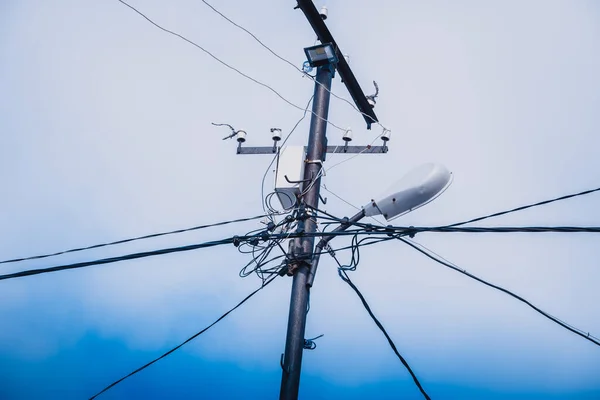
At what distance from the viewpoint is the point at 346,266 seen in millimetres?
4887

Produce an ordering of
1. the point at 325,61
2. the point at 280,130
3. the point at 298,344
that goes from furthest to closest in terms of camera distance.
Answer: the point at 325,61, the point at 280,130, the point at 298,344

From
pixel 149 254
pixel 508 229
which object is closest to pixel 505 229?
pixel 508 229

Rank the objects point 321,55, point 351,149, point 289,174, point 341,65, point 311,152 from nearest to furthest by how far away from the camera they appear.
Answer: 1. point 289,174
2. point 311,152
3. point 351,149
4. point 321,55
5. point 341,65

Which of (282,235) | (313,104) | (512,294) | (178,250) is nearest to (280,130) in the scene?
(313,104)

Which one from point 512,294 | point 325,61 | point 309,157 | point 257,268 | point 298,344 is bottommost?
point 298,344

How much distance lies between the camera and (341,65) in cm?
631

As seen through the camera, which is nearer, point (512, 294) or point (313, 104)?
point (512, 294)

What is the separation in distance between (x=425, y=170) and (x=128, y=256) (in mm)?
2965

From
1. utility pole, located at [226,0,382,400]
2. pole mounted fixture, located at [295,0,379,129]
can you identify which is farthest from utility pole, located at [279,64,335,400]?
pole mounted fixture, located at [295,0,379,129]

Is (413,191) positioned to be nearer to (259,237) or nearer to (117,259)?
(259,237)

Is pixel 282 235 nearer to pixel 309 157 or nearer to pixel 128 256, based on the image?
pixel 309 157

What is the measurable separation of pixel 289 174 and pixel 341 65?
78.3 inches

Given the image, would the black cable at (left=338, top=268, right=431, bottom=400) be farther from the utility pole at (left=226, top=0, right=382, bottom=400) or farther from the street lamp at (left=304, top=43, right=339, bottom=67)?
the street lamp at (left=304, top=43, right=339, bottom=67)

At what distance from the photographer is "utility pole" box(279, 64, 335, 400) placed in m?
4.13
